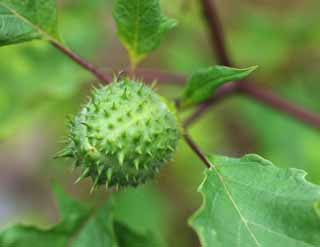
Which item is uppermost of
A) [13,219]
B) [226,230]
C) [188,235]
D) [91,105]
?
[91,105]

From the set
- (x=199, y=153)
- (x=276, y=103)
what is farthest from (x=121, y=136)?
(x=276, y=103)

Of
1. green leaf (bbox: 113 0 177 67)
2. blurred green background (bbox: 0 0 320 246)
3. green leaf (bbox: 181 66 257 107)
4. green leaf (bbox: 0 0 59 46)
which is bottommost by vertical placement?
blurred green background (bbox: 0 0 320 246)

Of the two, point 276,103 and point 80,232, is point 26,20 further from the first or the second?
point 276,103

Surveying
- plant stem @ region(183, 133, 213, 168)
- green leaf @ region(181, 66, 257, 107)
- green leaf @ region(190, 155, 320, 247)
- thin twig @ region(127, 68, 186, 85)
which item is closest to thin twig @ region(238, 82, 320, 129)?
thin twig @ region(127, 68, 186, 85)

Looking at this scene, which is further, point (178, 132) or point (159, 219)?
point (159, 219)

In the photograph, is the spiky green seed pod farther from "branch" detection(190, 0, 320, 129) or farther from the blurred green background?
the blurred green background

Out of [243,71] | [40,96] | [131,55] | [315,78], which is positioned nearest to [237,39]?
[315,78]

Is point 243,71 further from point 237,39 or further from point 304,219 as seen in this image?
point 237,39
